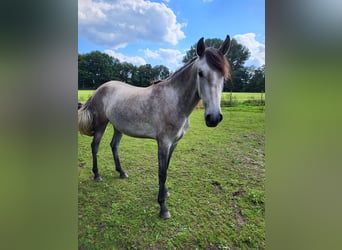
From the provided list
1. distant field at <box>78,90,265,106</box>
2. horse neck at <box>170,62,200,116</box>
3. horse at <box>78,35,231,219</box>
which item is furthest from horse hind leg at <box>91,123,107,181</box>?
horse neck at <box>170,62,200,116</box>

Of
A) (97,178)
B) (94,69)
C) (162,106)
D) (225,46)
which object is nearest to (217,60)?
(225,46)

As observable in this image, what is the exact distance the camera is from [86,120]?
147cm

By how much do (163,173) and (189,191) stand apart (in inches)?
8.4

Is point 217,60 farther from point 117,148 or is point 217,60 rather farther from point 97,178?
point 97,178

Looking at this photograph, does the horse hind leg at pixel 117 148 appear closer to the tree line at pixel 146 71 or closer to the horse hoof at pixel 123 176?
the horse hoof at pixel 123 176

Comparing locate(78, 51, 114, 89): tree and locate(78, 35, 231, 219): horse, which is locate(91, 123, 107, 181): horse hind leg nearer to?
locate(78, 35, 231, 219): horse

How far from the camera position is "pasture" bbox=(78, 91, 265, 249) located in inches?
50.8

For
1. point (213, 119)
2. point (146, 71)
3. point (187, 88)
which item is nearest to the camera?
point (213, 119)

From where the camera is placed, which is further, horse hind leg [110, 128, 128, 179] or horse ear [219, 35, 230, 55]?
horse hind leg [110, 128, 128, 179]

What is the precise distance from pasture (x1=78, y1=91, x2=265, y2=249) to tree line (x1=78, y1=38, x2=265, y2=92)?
95 millimetres

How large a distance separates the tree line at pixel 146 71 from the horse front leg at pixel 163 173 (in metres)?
0.44
